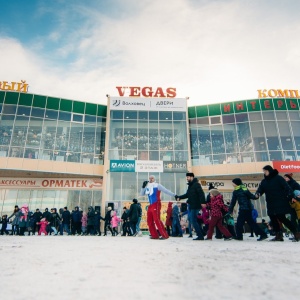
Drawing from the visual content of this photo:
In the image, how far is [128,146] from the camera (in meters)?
21.7

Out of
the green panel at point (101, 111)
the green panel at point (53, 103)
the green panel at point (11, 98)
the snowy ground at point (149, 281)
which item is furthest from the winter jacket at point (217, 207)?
the green panel at point (11, 98)

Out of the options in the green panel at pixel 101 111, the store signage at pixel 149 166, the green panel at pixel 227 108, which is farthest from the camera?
the green panel at pixel 101 111

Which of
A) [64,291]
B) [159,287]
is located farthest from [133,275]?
[64,291]

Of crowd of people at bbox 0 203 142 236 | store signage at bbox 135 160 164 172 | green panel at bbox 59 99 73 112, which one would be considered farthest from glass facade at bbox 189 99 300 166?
green panel at bbox 59 99 73 112

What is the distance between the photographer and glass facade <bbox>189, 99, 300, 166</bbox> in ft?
69.5

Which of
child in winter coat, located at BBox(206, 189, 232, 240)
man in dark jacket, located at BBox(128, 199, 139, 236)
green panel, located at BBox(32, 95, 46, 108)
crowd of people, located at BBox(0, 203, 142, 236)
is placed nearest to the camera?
child in winter coat, located at BBox(206, 189, 232, 240)

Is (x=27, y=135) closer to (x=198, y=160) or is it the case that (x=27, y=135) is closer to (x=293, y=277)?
(x=198, y=160)

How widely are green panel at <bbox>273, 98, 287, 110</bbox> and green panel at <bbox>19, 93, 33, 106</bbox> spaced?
73.7 feet

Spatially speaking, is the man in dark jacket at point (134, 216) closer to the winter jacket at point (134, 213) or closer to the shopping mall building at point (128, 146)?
the winter jacket at point (134, 213)

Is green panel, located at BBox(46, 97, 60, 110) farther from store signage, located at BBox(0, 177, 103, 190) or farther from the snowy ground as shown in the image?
the snowy ground

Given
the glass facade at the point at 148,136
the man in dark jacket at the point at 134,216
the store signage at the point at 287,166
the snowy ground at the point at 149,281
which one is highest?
the glass facade at the point at 148,136

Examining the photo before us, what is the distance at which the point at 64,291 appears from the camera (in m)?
1.40

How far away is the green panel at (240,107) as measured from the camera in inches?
909

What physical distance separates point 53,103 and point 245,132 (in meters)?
17.9
